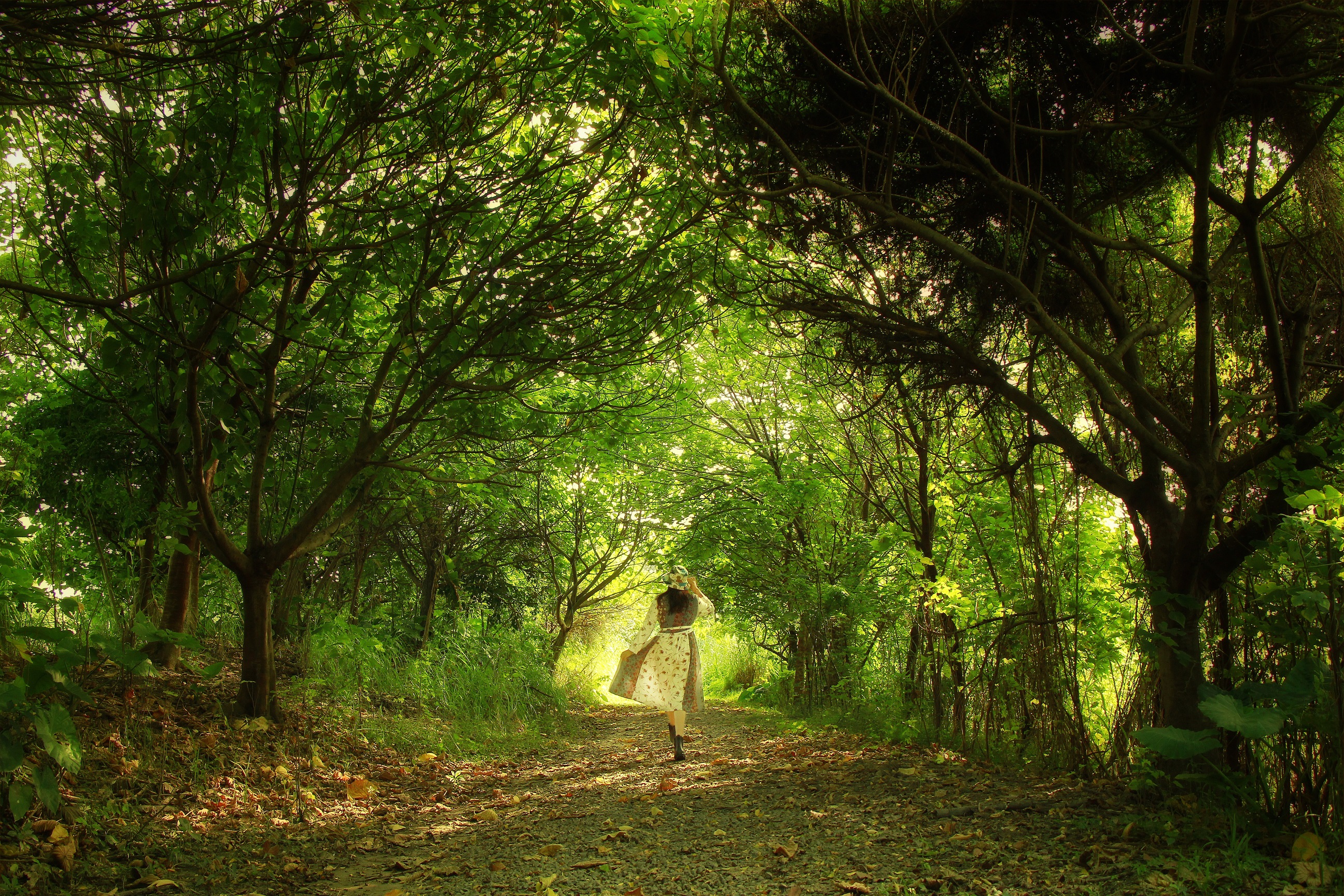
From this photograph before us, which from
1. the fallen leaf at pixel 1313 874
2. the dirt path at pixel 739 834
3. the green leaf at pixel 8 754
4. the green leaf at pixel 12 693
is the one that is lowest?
the dirt path at pixel 739 834

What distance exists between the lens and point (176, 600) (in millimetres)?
6520

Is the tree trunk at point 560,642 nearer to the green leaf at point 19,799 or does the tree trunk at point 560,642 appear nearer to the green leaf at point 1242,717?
the green leaf at point 19,799

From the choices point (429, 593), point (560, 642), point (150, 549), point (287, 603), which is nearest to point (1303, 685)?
point (150, 549)

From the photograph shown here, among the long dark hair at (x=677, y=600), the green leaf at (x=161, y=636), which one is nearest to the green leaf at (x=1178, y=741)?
the green leaf at (x=161, y=636)

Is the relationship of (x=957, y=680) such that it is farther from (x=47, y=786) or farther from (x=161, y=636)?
(x=47, y=786)

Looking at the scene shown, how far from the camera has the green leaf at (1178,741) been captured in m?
3.19

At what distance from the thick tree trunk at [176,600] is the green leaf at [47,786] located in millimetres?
3575

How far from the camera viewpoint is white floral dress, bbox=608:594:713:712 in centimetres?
789

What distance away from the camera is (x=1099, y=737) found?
5180 millimetres

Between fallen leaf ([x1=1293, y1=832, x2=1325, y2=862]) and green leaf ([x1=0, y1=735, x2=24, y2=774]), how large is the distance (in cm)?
496

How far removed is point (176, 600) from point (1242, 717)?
24.3 ft

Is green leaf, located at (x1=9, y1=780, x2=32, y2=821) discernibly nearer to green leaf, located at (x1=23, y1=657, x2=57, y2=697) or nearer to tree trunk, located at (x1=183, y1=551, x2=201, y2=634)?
green leaf, located at (x1=23, y1=657, x2=57, y2=697)

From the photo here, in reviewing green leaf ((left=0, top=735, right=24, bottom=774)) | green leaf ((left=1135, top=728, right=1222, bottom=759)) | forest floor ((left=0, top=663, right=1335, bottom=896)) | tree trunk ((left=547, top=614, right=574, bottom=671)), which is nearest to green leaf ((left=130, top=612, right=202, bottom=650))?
green leaf ((left=0, top=735, right=24, bottom=774))

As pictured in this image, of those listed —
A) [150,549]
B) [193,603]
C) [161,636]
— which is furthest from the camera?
[150,549]
